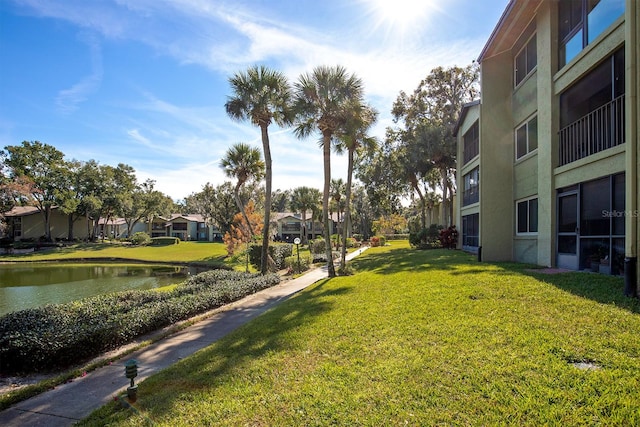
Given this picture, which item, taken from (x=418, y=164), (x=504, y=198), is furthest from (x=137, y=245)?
(x=504, y=198)

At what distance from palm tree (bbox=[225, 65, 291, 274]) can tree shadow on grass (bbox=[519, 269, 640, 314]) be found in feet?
37.0

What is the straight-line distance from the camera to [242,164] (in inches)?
1030

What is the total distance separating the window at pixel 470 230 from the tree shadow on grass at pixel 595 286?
10227mm

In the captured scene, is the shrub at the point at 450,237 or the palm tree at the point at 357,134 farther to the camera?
the shrub at the point at 450,237

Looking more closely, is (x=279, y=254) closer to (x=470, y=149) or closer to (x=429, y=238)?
(x=429, y=238)

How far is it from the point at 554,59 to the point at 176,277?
72.7ft

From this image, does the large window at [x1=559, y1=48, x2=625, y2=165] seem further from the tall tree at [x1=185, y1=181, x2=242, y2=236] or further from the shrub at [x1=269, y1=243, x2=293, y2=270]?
the tall tree at [x1=185, y1=181, x2=242, y2=236]

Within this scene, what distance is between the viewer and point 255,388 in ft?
14.1

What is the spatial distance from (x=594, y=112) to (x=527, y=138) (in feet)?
13.7

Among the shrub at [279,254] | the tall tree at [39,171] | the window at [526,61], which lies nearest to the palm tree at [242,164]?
the shrub at [279,254]

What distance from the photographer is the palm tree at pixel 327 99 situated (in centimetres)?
1406

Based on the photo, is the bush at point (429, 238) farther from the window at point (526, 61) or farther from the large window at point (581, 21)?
the large window at point (581, 21)

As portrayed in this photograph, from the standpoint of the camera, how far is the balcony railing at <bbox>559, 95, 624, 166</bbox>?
834cm

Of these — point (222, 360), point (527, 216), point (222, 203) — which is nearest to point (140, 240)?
point (222, 203)
